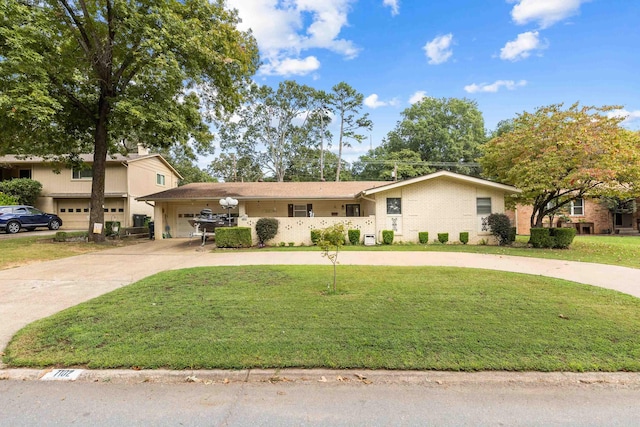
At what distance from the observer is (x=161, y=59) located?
39.4ft

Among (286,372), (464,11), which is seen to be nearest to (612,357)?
(286,372)

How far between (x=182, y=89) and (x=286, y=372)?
16.0 m

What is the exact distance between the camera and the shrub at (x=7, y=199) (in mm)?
19250

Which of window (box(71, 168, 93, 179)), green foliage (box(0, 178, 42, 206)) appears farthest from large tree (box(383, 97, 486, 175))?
green foliage (box(0, 178, 42, 206))

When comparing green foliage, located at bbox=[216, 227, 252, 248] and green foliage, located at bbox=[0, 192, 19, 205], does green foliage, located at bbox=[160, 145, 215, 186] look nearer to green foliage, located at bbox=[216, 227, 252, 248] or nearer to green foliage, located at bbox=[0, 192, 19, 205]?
green foliage, located at bbox=[0, 192, 19, 205]

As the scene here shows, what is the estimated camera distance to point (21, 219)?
18125 millimetres

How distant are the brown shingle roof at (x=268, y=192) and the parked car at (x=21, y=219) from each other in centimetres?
744

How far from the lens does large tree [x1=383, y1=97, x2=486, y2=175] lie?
35.3 m

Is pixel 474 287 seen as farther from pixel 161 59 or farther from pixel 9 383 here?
pixel 161 59

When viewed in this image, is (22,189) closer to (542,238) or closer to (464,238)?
(464,238)

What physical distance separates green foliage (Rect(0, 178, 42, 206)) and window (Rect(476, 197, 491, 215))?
1084 inches

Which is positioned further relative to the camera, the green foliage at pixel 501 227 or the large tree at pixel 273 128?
the large tree at pixel 273 128

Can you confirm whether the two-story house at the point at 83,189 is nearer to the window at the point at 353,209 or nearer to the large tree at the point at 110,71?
the large tree at the point at 110,71

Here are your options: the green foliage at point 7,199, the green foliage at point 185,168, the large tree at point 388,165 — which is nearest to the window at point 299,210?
the large tree at point 388,165
